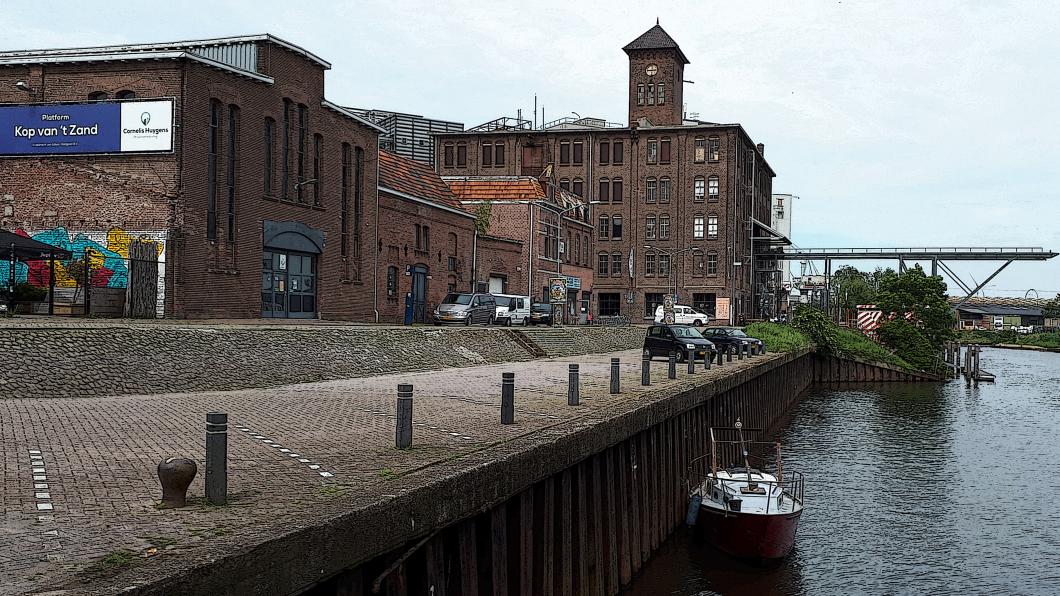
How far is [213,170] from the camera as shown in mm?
34281

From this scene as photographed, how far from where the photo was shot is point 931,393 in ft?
198

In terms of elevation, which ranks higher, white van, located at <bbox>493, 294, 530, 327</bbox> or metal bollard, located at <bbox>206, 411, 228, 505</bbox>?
white van, located at <bbox>493, 294, 530, 327</bbox>

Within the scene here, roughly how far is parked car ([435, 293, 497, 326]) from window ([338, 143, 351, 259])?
7.42 m

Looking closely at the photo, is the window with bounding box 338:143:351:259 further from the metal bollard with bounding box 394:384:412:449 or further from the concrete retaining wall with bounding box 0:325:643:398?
the metal bollard with bounding box 394:384:412:449

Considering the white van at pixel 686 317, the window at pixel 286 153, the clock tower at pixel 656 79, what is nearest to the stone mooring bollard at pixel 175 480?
the window at pixel 286 153

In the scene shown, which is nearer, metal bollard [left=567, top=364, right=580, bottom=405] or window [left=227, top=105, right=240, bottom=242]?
metal bollard [left=567, top=364, right=580, bottom=405]

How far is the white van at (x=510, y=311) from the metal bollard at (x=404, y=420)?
4071cm

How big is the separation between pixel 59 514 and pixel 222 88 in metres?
28.8

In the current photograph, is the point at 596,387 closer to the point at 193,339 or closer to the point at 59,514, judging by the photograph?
the point at 193,339

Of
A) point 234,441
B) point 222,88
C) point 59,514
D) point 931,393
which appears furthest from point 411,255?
point 59,514

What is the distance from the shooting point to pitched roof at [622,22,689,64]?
104m

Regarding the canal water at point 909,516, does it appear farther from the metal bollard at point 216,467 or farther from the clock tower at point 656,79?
the clock tower at point 656,79

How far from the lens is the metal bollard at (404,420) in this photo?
11.2 m

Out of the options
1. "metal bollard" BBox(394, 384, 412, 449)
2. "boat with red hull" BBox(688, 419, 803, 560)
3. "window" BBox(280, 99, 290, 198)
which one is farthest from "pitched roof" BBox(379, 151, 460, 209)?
"metal bollard" BBox(394, 384, 412, 449)
